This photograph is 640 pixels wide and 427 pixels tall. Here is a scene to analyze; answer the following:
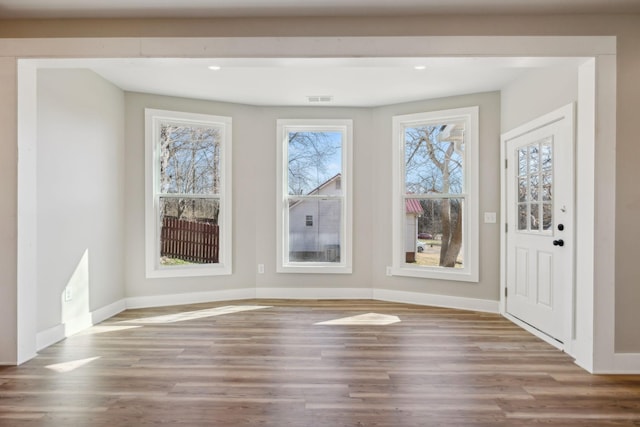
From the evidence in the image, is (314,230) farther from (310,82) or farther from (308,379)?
(308,379)

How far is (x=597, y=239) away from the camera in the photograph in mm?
2902

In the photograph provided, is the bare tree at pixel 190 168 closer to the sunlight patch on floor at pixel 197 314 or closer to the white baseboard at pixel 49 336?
the sunlight patch on floor at pixel 197 314

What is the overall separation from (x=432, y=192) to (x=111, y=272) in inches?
156

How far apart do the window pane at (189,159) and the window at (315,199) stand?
907mm

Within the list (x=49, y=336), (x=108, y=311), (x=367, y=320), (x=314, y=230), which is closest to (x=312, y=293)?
(x=314, y=230)

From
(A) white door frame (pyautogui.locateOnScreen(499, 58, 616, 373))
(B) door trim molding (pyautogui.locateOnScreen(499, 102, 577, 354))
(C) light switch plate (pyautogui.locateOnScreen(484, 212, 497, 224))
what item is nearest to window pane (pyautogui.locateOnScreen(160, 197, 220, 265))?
(C) light switch plate (pyautogui.locateOnScreen(484, 212, 497, 224))

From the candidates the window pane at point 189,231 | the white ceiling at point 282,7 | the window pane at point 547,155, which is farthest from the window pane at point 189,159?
the window pane at point 547,155

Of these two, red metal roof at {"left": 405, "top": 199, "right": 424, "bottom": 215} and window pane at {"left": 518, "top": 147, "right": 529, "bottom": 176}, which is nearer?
window pane at {"left": 518, "top": 147, "right": 529, "bottom": 176}

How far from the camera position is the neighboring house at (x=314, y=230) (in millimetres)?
5516

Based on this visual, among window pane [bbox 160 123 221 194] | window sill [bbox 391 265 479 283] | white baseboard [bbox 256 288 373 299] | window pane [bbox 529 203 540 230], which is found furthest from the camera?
white baseboard [bbox 256 288 373 299]

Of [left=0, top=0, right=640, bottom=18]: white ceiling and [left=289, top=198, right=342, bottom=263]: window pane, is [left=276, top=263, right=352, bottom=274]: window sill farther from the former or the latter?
[left=0, top=0, right=640, bottom=18]: white ceiling

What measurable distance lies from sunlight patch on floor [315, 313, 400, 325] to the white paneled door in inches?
52.5

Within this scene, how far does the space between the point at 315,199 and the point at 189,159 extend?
1733 millimetres

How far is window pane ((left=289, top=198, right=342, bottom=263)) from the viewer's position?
18.1ft
